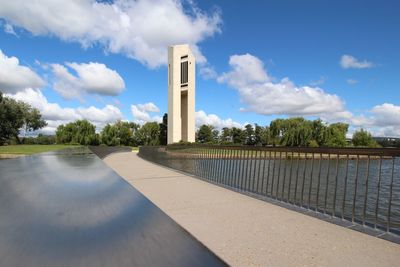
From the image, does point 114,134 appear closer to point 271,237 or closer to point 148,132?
point 148,132

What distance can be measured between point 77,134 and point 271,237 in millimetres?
67833

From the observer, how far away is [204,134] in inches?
3410

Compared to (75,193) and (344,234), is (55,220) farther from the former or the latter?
(344,234)

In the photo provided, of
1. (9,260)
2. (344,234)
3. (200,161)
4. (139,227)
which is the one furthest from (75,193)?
(200,161)

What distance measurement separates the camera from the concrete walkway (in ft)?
7.93

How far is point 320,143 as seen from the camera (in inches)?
2461

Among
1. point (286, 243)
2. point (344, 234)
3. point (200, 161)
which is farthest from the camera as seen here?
point (200, 161)

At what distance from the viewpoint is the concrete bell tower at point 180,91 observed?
4606 centimetres

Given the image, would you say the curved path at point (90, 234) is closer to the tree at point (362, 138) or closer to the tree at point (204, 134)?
the tree at point (362, 138)

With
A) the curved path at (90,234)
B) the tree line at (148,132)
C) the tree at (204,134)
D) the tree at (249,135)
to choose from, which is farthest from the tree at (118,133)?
the curved path at (90,234)

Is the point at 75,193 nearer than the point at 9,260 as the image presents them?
No

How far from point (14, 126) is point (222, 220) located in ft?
150

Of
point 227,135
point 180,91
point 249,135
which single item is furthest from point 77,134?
point 249,135

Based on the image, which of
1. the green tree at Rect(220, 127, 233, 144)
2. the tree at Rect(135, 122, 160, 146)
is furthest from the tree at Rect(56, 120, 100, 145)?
the green tree at Rect(220, 127, 233, 144)
